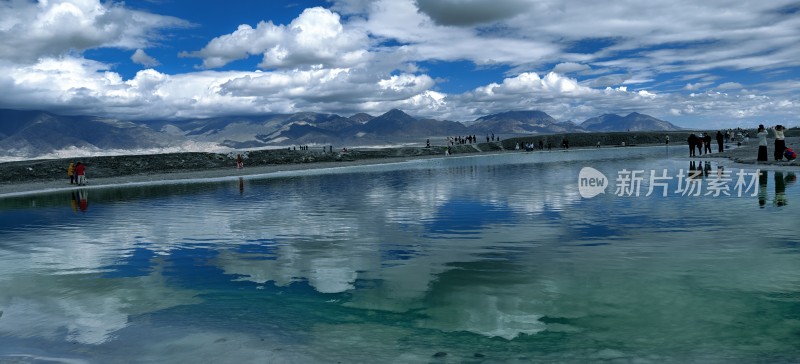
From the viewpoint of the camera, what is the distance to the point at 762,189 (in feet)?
76.5

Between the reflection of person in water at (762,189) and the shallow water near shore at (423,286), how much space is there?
0.55 feet

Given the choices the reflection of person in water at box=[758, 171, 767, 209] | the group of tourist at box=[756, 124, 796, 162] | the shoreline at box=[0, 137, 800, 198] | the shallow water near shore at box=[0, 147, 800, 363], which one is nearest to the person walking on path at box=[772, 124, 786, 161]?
the group of tourist at box=[756, 124, 796, 162]

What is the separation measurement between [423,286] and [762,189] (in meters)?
19.5

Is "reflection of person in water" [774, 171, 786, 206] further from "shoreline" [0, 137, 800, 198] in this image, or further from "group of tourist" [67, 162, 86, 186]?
"group of tourist" [67, 162, 86, 186]

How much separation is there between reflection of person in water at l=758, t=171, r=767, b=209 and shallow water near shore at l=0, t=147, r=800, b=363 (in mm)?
167

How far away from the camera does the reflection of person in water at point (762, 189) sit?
19.6 metres

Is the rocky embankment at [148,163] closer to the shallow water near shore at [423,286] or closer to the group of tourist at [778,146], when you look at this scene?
the shallow water near shore at [423,286]

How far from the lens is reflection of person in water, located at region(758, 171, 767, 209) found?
64.4 feet

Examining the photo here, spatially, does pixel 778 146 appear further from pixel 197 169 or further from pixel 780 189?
pixel 197 169

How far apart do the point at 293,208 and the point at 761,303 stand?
741 inches

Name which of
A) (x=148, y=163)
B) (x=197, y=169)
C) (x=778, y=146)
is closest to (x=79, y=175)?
(x=148, y=163)

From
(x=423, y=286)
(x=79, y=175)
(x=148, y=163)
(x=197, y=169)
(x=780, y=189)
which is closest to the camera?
(x=423, y=286)

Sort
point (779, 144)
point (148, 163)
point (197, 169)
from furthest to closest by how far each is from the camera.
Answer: point (197, 169), point (148, 163), point (779, 144)

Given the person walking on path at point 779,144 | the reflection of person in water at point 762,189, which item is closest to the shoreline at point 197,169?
the person walking on path at point 779,144
